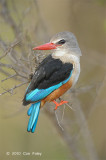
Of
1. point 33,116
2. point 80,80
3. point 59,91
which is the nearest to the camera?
point 33,116

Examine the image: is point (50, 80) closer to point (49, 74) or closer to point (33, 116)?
point (49, 74)

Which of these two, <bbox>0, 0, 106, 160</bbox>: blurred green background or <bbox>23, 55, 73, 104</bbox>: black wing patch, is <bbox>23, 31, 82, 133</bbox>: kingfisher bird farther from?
<bbox>0, 0, 106, 160</bbox>: blurred green background

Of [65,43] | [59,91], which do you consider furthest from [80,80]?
[59,91]

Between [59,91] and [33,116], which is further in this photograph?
[59,91]

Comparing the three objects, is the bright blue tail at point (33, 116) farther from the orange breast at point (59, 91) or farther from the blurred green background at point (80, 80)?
the blurred green background at point (80, 80)

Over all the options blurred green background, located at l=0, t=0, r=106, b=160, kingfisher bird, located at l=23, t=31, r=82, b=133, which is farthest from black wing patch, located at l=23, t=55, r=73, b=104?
blurred green background, located at l=0, t=0, r=106, b=160

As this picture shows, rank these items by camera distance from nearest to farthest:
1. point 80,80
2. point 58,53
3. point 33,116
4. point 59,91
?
A: point 33,116 → point 59,91 → point 58,53 → point 80,80

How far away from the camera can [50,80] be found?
3711 millimetres

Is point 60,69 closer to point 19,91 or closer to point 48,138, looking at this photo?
point 19,91

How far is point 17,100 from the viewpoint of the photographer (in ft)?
12.6

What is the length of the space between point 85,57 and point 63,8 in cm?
121

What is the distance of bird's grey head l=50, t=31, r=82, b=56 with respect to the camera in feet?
13.3

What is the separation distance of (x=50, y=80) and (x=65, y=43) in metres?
0.65

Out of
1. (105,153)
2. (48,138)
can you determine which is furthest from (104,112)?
(48,138)
